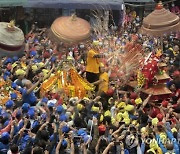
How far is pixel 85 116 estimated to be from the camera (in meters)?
8.63

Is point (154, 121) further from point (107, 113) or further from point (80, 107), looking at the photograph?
point (80, 107)

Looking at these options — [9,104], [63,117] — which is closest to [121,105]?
[63,117]

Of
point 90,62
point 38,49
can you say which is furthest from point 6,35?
point 90,62

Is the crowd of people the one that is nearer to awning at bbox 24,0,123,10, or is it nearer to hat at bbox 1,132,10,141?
hat at bbox 1,132,10,141

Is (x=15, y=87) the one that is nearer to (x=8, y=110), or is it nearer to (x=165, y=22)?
(x=8, y=110)

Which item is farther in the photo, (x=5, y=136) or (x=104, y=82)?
(x=104, y=82)

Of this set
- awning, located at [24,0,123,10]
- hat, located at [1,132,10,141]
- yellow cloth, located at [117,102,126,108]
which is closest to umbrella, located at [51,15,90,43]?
awning, located at [24,0,123,10]

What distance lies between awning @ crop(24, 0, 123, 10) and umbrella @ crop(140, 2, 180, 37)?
354 centimetres

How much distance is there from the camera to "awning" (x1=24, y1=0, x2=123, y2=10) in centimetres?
1645

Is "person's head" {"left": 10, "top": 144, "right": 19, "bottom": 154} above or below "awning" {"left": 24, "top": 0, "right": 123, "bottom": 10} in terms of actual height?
below

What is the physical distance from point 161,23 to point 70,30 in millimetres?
2340

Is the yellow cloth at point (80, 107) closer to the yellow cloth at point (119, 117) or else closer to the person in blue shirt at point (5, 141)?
the yellow cloth at point (119, 117)

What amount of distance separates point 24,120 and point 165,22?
5.76 m

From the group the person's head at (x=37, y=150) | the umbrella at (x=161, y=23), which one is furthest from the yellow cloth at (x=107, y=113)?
the umbrella at (x=161, y=23)
